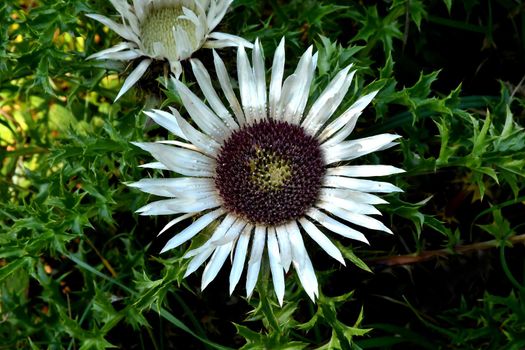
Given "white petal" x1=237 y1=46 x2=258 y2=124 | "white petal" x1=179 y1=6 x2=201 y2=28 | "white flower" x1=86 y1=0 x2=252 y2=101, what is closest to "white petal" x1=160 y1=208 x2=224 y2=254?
"white petal" x1=237 y1=46 x2=258 y2=124

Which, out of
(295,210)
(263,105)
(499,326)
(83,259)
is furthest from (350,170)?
(83,259)

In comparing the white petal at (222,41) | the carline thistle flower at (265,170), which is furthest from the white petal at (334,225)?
the white petal at (222,41)

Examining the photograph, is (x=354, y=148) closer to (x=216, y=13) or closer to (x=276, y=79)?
(x=276, y=79)

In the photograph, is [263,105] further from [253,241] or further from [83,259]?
[83,259]

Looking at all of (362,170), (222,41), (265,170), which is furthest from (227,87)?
(362,170)

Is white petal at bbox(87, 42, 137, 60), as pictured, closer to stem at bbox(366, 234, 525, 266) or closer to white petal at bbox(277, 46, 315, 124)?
white petal at bbox(277, 46, 315, 124)

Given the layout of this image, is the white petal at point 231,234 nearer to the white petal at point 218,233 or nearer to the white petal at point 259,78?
the white petal at point 218,233
